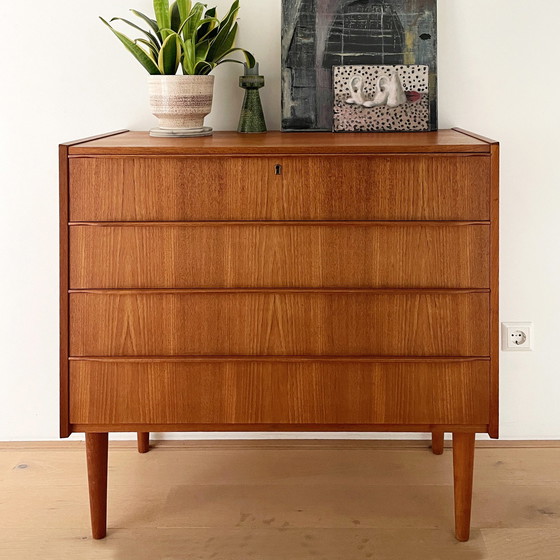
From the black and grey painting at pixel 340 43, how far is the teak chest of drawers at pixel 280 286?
0.46m

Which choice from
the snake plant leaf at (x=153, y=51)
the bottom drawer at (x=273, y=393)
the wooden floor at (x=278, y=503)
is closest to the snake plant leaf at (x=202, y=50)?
the snake plant leaf at (x=153, y=51)

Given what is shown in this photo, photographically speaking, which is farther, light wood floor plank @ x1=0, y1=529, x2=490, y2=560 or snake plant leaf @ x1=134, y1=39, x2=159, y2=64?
snake plant leaf @ x1=134, y1=39, x2=159, y2=64

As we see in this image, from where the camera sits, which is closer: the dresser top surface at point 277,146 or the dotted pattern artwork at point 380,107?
the dresser top surface at point 277,146

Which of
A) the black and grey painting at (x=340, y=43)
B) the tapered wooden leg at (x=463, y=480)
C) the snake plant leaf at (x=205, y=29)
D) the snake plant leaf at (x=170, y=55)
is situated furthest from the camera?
the black and grey painting at (x=340, y=43)

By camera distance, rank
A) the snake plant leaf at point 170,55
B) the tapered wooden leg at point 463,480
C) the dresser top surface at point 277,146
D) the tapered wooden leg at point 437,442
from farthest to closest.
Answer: the tapered wooden leg at point 437,442, the snake plant leaf at point 170,55, the tapered wooden leg at point 463,480, the dresser top surface at point 277,146

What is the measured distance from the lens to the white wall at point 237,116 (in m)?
2.32

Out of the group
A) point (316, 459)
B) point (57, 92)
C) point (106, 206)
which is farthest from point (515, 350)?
point (57, 92)

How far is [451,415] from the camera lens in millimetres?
1838

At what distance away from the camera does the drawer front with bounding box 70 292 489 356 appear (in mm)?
1815

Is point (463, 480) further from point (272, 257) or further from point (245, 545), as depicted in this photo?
point (272, 257)

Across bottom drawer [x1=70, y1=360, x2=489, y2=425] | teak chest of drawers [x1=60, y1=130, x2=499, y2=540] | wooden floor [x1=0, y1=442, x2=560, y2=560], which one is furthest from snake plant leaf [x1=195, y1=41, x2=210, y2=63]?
wooden floor [x1=0, y1=442, x2=560, y2=560]

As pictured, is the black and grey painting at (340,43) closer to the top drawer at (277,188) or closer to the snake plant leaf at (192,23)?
the snake plant leaf at (192,23)

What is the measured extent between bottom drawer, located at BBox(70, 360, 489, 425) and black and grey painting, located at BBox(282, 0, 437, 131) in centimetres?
77

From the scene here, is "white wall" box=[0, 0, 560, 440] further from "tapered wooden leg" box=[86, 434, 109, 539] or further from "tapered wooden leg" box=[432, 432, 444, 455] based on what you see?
"tapered wooden leg" box=[86, 434, 109, 539]
